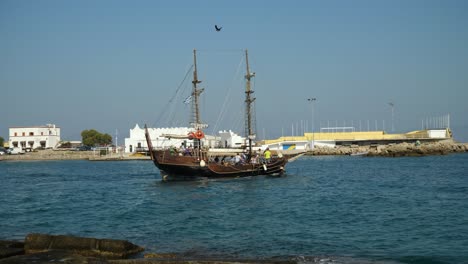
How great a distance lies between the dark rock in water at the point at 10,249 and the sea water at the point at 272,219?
3.99 meters

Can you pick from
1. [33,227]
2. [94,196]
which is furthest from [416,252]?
[94,196]

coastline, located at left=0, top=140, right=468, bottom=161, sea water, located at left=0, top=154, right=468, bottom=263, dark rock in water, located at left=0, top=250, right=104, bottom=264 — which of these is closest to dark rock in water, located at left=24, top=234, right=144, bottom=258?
dark rock in water, located at left=0, top=250, right=104, bottom=264

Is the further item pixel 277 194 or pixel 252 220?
pixel 277 194

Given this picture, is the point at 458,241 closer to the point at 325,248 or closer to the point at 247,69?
the point at 325,248

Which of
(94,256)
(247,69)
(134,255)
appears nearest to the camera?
(94,256)

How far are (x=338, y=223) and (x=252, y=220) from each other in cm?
363

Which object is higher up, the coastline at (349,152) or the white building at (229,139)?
the white building at (229,139)

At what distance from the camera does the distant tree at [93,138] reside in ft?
491

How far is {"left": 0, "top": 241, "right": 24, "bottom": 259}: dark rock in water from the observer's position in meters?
14.2

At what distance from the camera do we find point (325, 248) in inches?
668

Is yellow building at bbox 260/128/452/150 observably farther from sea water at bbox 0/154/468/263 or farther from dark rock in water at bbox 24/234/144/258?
dark rock in water at bbox 24/234/144/258

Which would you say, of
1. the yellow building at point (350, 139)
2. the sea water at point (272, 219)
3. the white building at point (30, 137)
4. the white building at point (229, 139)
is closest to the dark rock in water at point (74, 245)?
the sea water at point (272, 219)

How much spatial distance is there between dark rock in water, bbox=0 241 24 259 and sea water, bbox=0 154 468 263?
13.1 feet

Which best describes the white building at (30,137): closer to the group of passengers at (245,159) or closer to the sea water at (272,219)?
the group of passengers at (245,159)
